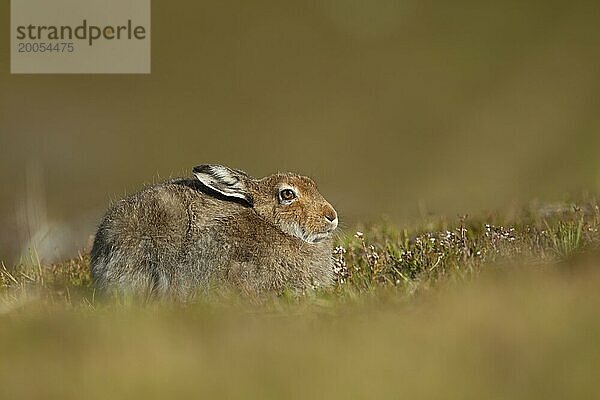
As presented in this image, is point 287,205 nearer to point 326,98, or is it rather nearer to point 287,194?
point 287,194

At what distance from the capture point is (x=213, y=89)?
65562mm

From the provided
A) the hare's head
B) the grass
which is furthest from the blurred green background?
the grass

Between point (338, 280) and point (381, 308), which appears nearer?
point (381, 308)

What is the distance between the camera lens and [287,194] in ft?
39.9

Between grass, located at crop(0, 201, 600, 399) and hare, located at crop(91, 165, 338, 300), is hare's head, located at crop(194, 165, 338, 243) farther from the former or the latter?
grass, located at crop(0, 201, 600, 399)

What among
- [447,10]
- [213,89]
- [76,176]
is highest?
[447,10]

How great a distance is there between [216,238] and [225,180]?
32.3 inches

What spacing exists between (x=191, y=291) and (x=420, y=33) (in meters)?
57.3

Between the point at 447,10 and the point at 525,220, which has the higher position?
the point at 447,10


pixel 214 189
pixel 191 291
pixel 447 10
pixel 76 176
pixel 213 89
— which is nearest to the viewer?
pixel 191 291

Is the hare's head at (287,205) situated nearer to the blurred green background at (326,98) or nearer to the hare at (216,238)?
the hare at (216,238)

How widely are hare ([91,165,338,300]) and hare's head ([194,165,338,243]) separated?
0.01 meters

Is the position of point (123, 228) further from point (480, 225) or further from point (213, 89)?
point (213, 89)

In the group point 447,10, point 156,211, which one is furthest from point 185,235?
point 447,10
